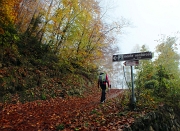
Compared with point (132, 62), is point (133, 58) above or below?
above

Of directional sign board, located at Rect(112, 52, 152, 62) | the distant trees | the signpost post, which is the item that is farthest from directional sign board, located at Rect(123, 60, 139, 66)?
the distant trees

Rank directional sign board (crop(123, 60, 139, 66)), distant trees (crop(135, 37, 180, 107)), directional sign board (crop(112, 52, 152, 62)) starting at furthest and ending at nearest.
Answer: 1. distant trees (crop(135, 37, 180, 107))
2. directional sign board (crop(123, 60, 139, 66))
3. directional sign board (crop(112, 52, 152, 62))

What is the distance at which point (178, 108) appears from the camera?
8719 mm

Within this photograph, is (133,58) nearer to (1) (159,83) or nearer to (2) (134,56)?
(2) (134,56)

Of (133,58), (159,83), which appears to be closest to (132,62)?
(133,58)

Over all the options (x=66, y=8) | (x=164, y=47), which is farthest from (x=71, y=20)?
(x=164, y=47)

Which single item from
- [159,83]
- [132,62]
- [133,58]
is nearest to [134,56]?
[133,58]

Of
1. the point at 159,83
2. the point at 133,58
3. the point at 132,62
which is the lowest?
the point at 159,83

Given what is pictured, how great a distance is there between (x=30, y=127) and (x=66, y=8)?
11.6m

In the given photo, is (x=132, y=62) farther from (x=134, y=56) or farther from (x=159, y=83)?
(x=159, y=83)

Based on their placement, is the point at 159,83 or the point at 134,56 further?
the point at 159,83

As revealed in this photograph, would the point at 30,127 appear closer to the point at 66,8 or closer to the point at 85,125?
the point at 85,125

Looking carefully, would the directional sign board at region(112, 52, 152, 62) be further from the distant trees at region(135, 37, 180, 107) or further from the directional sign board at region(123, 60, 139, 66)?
the distant trees at region(135, 37, 180, 107)

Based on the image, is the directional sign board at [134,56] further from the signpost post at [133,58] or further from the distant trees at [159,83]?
the distant trees at [159,83]
